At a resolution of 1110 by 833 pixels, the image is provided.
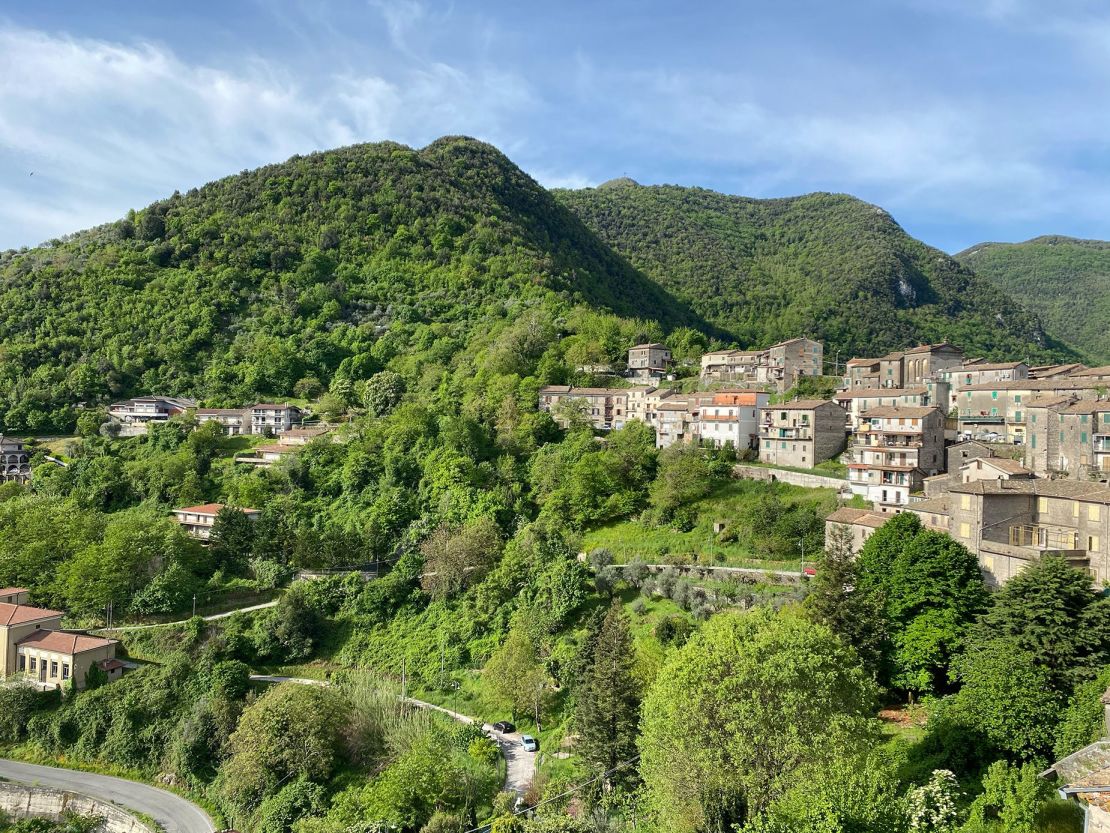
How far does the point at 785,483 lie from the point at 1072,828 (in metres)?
28.5

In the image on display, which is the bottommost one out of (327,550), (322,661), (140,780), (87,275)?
(140,780)

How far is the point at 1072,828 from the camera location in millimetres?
16719

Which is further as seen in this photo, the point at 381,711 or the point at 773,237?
the point at 773,237

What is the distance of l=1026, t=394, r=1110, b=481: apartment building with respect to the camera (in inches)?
1396

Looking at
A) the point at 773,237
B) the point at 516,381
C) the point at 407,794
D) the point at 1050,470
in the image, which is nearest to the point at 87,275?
the point at 516,381

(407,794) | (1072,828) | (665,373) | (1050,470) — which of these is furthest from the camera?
(665,373)

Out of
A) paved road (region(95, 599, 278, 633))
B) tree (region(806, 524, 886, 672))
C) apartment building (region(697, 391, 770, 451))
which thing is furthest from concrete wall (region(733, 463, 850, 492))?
paved road (region(95, 599, 278, 633))

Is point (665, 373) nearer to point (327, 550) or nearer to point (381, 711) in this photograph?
point (327, 550)

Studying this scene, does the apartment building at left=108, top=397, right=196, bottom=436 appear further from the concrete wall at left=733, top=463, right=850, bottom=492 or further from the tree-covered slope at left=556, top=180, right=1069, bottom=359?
the tree-covered slope at left=556, top=180, right=1069, bottom=359

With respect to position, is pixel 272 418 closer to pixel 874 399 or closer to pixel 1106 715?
pixel 874 399

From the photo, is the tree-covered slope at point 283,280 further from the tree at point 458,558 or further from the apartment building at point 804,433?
the apartment building at point 804,433

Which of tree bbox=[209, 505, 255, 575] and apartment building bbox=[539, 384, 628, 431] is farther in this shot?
apartment building bbox=[539, 384, 628, 431]

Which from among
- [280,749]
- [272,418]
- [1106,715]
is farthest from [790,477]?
[272,418]

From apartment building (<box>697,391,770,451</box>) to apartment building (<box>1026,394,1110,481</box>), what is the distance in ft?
53.8
